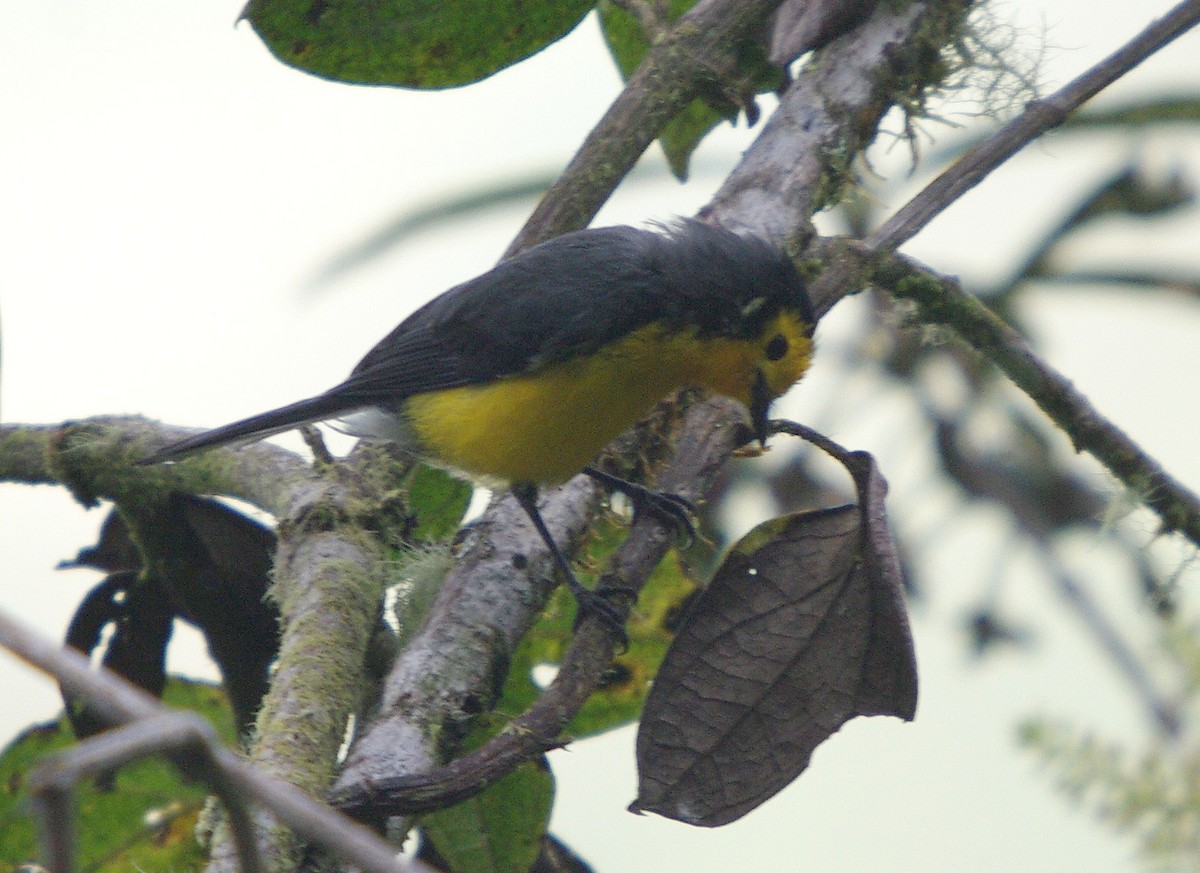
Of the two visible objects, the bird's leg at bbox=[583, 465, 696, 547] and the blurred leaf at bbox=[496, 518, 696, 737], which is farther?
the blurred leaf at bbox=[496, 518, 696, 737]

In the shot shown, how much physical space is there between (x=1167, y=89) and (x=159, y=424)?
255 cm

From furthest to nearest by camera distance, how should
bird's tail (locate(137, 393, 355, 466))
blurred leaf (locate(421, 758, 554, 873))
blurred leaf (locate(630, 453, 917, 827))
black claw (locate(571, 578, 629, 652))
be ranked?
bird's tail (locate(137, 393, 355, 466)) → blurred leaf (locate(421, 758, 554, 873)) → black claw (locate(571, 578, 629, 652)) → blurred leaf (locate(630, 453, 917, 827))

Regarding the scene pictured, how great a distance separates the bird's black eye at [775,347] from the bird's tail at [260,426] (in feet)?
2.88

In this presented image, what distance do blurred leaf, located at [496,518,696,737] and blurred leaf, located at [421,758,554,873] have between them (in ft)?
0.95

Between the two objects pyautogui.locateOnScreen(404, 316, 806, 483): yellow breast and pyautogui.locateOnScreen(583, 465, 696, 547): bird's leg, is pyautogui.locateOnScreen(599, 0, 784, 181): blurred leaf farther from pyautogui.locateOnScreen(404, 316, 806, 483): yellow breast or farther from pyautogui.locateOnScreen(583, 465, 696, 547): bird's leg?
pyautogui.locateOnScreen(583, 465, 696, 547): bird's leg

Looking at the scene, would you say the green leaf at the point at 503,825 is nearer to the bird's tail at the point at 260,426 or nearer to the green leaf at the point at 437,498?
the green leaf at the point at 437,498

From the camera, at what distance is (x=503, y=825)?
1.85 metres

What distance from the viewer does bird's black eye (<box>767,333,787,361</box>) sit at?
2.37 metres

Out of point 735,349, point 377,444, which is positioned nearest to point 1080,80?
point 735,349

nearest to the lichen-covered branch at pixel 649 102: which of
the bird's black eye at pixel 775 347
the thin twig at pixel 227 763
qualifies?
the bird's black eye at pixel 775 347

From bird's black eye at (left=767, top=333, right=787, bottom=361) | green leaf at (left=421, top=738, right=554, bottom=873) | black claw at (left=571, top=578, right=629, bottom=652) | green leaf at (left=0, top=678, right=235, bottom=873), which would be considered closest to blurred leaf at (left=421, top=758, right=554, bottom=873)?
A: green leaf at (left=421, top=738, right=554, bottom=873)

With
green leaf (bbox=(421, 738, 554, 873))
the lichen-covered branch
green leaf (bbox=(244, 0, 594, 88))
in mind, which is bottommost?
green leaf (bbox=(421, 738, 554, 873))

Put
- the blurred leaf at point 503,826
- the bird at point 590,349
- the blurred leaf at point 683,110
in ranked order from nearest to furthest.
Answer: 1. the blurred leaf at point 503,826
2. the bird at point 590,349
3. the blurred leaf at point 683,110

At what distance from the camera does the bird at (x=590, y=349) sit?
7.56ft
